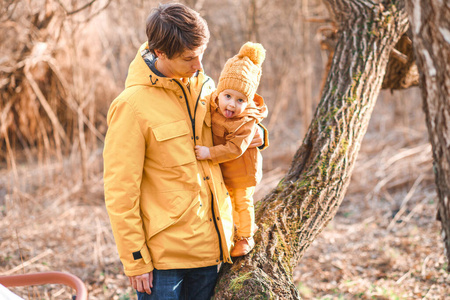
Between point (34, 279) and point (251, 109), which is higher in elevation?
point (251, 109)

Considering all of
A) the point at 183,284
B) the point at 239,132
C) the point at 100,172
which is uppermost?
the point at 239,132

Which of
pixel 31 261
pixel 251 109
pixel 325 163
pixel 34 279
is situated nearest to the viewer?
pixel 251 109

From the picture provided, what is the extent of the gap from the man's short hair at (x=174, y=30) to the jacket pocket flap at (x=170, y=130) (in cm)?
30

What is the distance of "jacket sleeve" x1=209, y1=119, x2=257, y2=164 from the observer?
193cm

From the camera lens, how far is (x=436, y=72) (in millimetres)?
1618

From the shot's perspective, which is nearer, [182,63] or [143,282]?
[182,63]

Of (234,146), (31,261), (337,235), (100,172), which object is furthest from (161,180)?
(100,172)

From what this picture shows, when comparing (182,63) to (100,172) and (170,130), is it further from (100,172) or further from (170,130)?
(100,172)

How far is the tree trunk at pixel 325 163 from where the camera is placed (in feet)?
6.69

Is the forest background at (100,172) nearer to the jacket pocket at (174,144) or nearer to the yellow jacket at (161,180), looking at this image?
the yellow jacket at (161,180)

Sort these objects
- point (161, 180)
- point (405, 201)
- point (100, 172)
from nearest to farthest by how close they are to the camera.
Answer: point (161, 180)
point (405, 201)
point (100, 172)

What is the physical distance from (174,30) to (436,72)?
1.02 metres

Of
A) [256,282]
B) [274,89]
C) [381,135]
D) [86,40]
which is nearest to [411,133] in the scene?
[381,135]

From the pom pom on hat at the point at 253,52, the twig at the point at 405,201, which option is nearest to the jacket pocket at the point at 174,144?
the pom pom on hat at the point at 253,52
